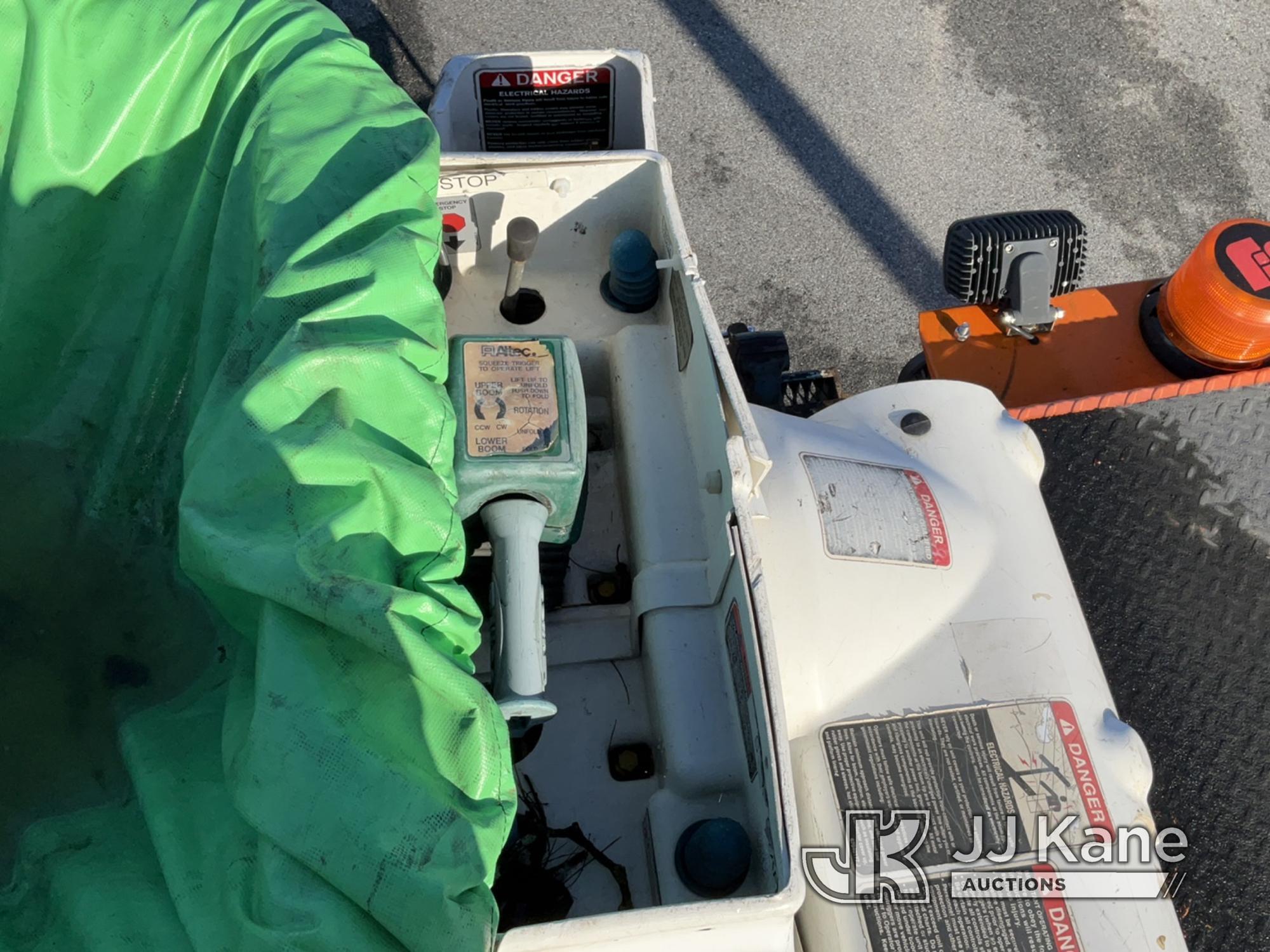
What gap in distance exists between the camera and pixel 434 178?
1498 mm

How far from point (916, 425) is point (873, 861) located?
0.82 m

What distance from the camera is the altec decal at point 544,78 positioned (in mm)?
2270

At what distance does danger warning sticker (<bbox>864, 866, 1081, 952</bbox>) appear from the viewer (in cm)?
137

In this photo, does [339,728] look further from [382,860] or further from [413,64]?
[413,64]

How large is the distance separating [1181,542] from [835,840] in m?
1.88

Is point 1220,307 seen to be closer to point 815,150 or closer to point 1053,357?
point 1053,357

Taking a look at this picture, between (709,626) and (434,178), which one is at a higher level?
(434,178)

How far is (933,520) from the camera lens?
1.66 meters

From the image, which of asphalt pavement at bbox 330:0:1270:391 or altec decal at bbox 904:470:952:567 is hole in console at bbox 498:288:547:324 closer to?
altec decal at bbox 904:470:952:567

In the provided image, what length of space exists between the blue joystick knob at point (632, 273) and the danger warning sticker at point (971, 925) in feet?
3.90

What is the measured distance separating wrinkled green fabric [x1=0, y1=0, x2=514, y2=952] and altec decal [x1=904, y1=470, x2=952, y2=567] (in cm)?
82

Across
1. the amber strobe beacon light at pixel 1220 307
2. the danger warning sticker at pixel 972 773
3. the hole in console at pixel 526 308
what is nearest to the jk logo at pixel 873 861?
the danger warning sticker at pixel 972 773

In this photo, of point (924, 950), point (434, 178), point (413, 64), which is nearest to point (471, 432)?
point (434, 178)

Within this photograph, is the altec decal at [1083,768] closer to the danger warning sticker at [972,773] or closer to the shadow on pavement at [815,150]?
the danger warning sticker at [972,773]
